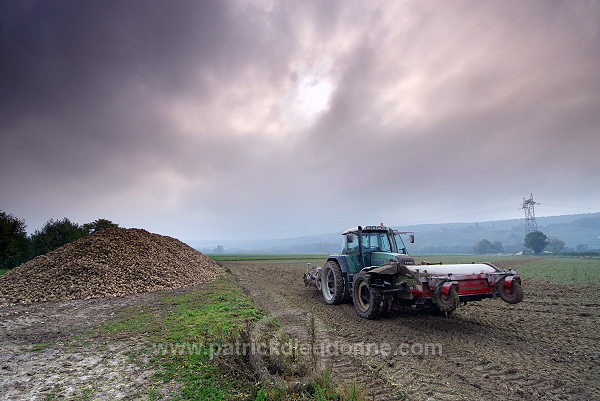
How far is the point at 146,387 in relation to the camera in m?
4.25

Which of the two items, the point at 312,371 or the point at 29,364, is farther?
the point at 29,364

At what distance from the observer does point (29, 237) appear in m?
27.8

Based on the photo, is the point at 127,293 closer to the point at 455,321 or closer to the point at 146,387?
the point at 146,387

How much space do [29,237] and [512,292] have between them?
3602 centimetres

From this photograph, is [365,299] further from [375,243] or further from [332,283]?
[332,283]

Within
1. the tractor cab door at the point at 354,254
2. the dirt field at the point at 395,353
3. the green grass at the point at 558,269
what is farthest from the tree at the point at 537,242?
the tractor cab door at the point at 354,254

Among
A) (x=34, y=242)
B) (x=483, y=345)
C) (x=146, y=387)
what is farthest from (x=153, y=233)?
(x=483, y=345)

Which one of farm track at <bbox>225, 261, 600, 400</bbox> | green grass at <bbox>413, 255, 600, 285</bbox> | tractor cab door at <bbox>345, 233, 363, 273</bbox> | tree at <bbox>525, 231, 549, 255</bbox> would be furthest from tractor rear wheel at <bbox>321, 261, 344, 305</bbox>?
tree at <bbox>525, 231, 549, 255</bbox>

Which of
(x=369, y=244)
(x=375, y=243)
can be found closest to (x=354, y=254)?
(x=369, y=244)

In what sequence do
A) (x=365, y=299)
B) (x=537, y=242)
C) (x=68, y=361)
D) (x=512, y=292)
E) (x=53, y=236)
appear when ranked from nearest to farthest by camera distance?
(x=68, y=361) < (x=512, y=292) < (x=365, y=299) < (x=53, y=236) < (x=537, y=242)

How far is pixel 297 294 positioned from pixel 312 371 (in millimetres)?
8986

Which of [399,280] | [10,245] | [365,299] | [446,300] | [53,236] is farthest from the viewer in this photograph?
[53,236]

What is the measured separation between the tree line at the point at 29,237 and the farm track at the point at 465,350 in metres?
26.0

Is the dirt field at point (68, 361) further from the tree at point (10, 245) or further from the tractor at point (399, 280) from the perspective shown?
the tree at point (10, 245)
